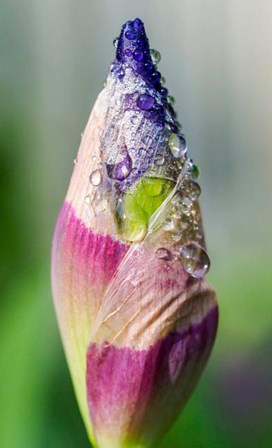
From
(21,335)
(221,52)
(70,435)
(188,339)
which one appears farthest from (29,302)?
(221,52)

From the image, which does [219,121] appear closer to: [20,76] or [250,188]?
[250,188]

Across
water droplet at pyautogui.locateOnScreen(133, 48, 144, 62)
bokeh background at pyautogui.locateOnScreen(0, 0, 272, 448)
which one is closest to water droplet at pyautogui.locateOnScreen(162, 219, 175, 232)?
water droplet at pyautogui.locateOnScreen(133, 48, 144, 62)

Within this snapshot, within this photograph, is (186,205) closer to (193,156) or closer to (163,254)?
(163,254)

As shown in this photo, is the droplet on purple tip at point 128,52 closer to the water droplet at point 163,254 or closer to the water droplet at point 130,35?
the water droplet at point 130,35

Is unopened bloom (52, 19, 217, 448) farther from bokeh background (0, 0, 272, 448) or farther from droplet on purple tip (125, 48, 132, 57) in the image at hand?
bokeh background (0, 0, 272, 448)

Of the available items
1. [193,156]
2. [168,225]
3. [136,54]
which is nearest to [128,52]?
[136,54]

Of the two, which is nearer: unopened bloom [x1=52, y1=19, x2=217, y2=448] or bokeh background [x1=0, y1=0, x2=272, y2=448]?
unopened bloom [x1=52, y1=19, x2=217, y2=448]
